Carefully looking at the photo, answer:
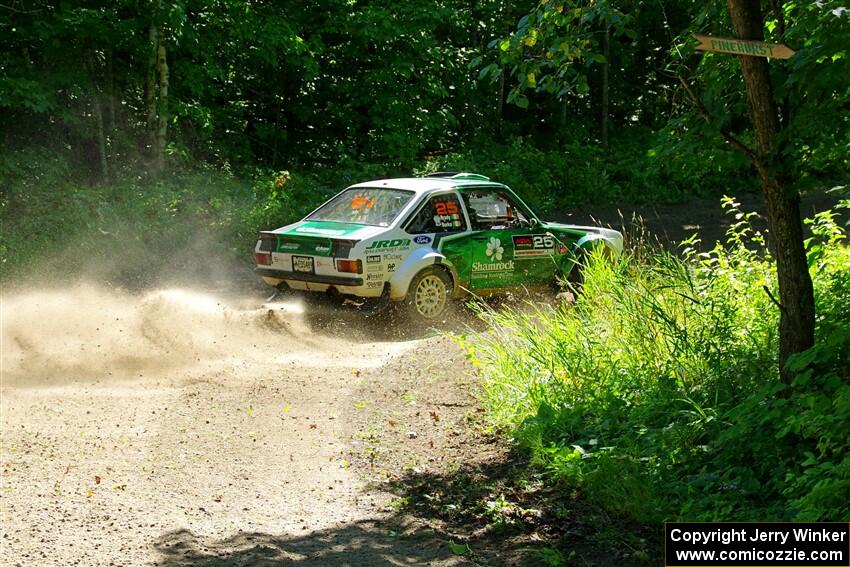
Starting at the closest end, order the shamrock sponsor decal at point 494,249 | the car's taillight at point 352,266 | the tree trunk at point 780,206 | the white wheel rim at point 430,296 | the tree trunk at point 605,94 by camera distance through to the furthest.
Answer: the tree trunk at point 780,206 < the car's taillight at point 352,266 < the white wheel rim at point 430,296 < the shamrock sponsor decal at point 494,249 < the tree trunk at point 605,94

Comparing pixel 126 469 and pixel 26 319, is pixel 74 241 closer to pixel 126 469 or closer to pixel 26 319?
pixel 26 319

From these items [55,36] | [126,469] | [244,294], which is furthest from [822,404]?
[55,36]

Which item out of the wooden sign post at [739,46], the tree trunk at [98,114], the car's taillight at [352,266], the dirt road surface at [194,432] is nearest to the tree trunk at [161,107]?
the tree trunk at [98,114]

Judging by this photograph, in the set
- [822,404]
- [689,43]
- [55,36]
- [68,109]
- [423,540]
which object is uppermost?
[55,36]

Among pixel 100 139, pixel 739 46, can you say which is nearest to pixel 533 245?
pixel 739 46

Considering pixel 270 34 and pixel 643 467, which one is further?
pixel 270 34

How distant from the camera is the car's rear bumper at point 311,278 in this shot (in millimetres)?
11555

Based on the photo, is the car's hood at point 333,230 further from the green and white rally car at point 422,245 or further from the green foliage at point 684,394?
the green foliage at point 684,394

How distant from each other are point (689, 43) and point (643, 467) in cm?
348

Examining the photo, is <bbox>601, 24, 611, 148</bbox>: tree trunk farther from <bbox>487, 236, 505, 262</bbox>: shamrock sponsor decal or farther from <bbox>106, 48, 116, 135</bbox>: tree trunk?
<bbox>487, 236, 505, 262</bbox>: shamrock sponsor decal

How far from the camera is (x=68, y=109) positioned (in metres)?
18.8

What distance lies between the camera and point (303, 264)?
1188 cm

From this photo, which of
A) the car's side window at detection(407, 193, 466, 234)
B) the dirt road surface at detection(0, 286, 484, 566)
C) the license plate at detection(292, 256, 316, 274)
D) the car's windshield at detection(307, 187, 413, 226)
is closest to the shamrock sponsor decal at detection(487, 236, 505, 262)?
the car's side window at detection(407, 193, 466, 234)

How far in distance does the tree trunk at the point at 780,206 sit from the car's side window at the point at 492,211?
6248 mm
